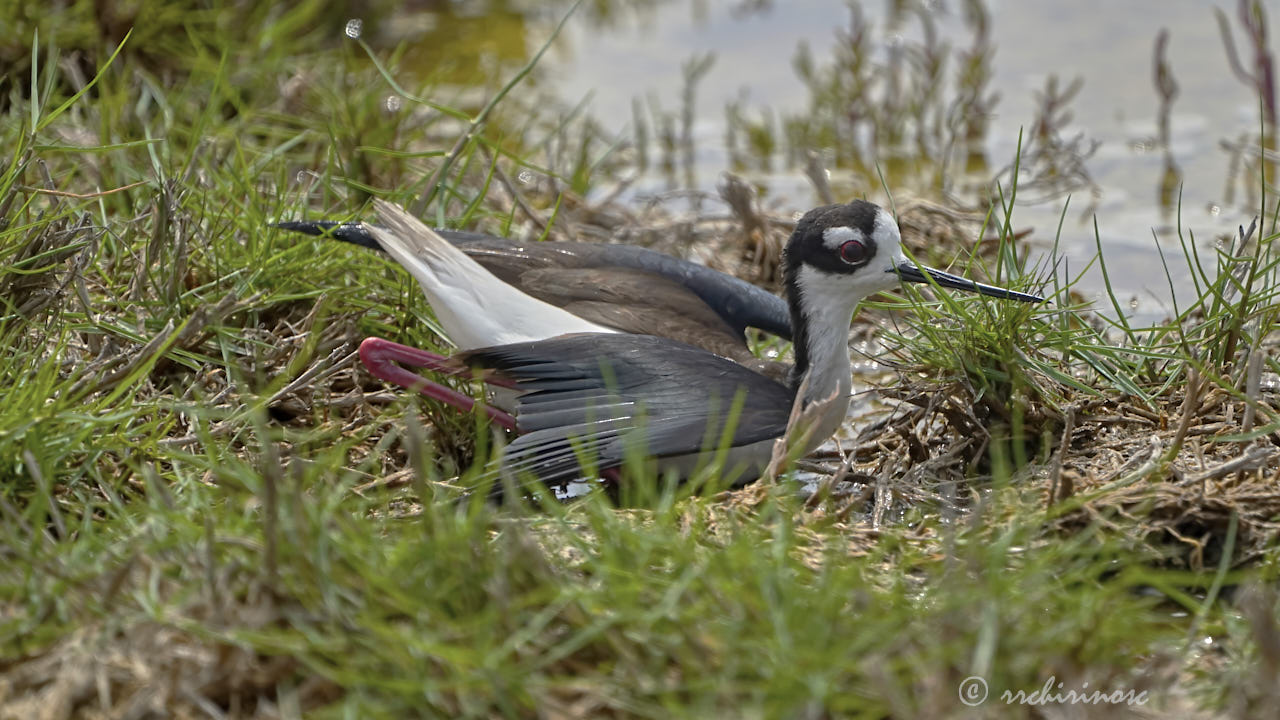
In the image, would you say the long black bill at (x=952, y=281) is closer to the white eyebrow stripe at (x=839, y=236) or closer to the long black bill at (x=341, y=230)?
the white eyebrow stripe at (x=839, y=236)

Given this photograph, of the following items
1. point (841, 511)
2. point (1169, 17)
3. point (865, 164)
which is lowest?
point (841, 511)

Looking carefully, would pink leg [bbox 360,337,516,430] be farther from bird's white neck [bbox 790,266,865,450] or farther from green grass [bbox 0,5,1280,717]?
bird's white neck [bbox 790,266,865,450]

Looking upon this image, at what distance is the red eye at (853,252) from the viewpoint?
3836 millimetres

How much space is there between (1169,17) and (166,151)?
5.25 m

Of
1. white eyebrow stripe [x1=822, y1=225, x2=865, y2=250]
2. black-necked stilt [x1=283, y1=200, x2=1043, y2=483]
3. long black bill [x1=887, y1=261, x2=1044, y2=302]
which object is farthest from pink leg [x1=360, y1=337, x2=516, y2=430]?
long black bill [x1=887, y1=261, x2=1044, y2=302]

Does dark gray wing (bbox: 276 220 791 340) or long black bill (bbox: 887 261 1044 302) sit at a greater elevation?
long black bill (bbox: 887 261 1044 302)

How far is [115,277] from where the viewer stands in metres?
4.19

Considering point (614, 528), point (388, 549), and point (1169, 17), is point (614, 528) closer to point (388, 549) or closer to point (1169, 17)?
point (388, 549)

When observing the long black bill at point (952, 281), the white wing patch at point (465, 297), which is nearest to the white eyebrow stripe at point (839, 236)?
the long black bill at point (952, 281)

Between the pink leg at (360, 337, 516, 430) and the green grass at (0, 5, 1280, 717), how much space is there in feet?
0.25

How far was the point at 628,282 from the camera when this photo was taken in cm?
410

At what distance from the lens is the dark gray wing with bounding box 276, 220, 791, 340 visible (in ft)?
13.2

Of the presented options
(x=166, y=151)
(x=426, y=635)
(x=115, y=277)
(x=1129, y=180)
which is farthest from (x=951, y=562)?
(x=1129, y=180)

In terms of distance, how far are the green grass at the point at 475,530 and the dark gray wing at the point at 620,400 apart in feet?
0.67
